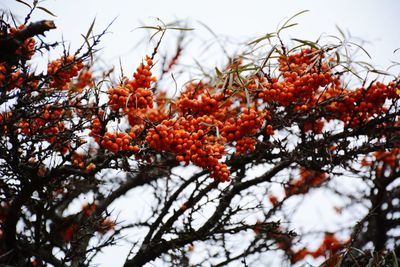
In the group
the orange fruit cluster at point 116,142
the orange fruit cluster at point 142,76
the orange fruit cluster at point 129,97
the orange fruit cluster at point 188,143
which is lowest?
the orange fruit cluster at point 188,143

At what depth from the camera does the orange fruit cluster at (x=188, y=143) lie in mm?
2318

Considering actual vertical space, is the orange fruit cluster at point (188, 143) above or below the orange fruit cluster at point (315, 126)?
below

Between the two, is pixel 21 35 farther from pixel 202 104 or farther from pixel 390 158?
pixel 390 158

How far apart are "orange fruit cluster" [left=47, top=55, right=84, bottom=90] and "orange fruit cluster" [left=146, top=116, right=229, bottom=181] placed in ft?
3.25

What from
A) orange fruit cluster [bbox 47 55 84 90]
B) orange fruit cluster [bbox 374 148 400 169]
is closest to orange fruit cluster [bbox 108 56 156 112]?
orange fruit cluster [bbox 47 55 84 90]

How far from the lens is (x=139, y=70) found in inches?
105

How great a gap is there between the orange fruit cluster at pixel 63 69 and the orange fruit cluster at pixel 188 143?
99cm

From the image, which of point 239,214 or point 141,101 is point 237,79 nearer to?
point 141,101

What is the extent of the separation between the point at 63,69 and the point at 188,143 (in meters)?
1.29

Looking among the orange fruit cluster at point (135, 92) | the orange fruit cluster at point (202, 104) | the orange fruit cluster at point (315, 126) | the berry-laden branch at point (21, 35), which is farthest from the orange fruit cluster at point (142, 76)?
the orange fruit cluster at point (315, 126)

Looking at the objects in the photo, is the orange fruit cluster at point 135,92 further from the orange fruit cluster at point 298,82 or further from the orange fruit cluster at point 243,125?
the orange fruit cluster at point 298,82

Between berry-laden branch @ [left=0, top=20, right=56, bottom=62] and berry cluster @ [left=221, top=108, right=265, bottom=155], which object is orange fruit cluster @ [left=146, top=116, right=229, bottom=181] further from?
berry-laden branch @ [left=0, top=20, right=56, bottom=62]

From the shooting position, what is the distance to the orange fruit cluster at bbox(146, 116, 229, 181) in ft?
7.61

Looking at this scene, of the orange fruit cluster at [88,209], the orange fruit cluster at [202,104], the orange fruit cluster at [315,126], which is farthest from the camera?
the orange fruit cluster at [88,209]
